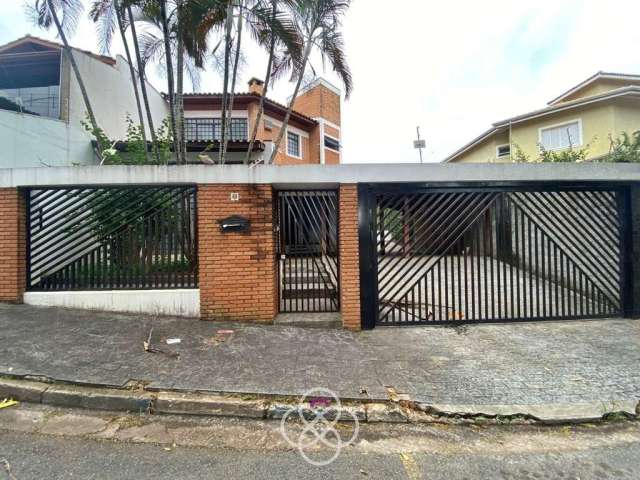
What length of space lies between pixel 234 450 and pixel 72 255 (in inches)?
181

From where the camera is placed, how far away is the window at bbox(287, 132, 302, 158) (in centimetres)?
1711

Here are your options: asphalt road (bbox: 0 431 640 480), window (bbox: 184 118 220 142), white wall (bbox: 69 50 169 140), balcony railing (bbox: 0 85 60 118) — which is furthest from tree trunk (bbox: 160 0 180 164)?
window (bbox: 184 118 220 142)

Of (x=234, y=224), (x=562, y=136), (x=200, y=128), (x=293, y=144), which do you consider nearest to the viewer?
(x=234, y=224)

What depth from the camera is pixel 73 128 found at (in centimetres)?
974

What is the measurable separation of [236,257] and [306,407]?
2742 millimetres

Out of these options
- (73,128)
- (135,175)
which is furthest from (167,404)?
(73,128)

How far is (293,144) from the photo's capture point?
691 inches

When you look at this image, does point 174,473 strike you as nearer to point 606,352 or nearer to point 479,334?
point 479,334

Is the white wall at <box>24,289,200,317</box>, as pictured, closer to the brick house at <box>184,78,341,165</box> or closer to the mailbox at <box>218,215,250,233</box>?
the mailbox at <box>218,215,250,233</box>

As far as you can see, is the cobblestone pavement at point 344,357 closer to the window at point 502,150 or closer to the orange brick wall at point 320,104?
the window at point 502,150

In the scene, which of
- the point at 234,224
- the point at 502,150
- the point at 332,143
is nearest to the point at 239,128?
the point at 332,143

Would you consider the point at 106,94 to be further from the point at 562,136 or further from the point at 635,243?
the point at 562,136

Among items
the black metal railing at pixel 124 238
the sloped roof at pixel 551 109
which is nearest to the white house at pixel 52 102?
the black metal railing at pixel 124 238

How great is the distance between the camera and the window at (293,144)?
56.1 ft
